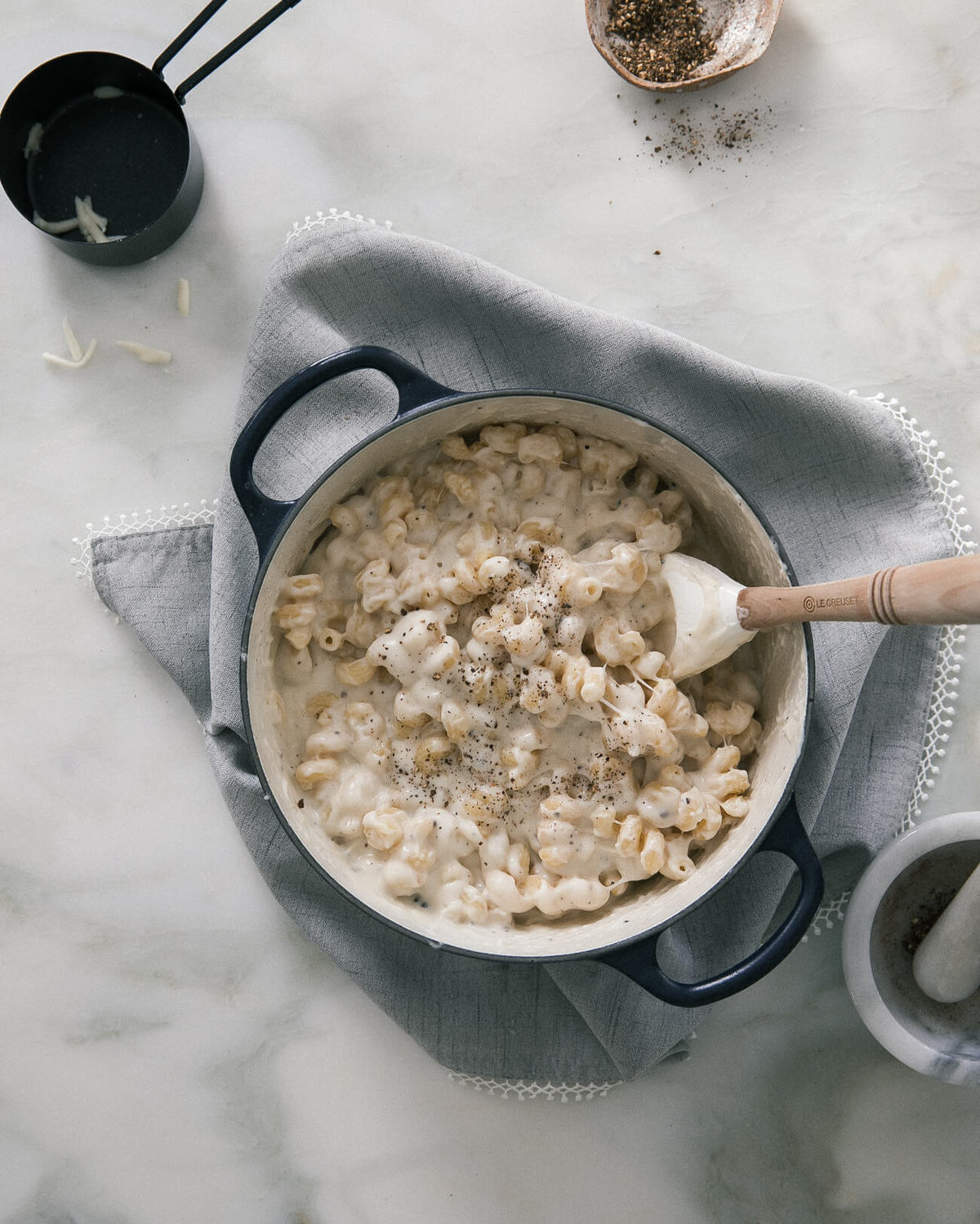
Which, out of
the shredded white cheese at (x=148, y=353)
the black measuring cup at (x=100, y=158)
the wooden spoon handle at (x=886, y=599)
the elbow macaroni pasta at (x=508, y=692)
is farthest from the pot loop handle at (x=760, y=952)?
the black measuring cup at (x=100, y=158)

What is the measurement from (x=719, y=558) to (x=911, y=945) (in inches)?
23.9

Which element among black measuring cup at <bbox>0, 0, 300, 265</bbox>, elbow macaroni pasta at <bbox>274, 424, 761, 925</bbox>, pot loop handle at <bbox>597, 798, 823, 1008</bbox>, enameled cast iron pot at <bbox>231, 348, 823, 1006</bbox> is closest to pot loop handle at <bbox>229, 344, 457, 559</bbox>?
enameled cast iron pot at <bbox>231, 348, 823, 1006</bbox>

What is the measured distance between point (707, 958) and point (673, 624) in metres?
0.50

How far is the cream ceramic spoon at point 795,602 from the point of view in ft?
3.42

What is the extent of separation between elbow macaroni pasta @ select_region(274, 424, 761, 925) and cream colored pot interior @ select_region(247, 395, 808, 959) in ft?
0.08

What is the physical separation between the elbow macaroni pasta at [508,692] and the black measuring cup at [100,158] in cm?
55

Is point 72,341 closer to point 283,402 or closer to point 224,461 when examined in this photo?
point 224,461

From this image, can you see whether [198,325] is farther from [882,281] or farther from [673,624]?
[882,281]

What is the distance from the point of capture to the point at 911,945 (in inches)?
59.7

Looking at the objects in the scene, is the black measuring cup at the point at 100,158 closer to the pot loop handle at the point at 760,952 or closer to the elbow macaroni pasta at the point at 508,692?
the elbow macaroni pasta at the point at 508,692

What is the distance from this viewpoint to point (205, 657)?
1.60 metres

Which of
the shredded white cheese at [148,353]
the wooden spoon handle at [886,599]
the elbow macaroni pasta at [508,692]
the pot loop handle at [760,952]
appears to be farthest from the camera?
the shredded white cheese at [148,353]

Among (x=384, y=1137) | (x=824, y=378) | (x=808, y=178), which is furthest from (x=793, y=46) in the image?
(x=384, y=1137)

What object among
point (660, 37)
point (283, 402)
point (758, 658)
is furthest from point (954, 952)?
point (660, 37)
